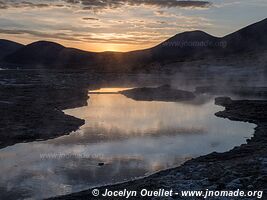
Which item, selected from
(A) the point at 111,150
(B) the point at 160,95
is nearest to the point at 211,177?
(A) the point at 111,150

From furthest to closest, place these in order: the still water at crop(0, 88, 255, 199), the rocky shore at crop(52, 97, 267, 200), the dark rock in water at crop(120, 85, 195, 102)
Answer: the dark rock in water at crop(120, 85, 195, 102)
the still water at crop(0, 88, 255, 199)
the rocky shore at crop(52, 97, 267, 200)

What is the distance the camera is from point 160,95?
6850 cm

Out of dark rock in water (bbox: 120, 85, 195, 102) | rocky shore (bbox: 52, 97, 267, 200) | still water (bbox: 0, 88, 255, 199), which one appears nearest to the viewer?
rocky shore (bbox: 52, 97, 267, 200)

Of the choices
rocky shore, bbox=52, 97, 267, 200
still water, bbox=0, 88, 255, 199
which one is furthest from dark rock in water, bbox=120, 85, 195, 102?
rocky shore, bbox=52, 97, 267, 200

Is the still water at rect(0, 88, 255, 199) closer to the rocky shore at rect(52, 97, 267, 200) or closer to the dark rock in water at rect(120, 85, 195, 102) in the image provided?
the rocky shore at rect(52, 97, 267, 200)

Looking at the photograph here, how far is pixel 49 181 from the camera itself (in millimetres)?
20781

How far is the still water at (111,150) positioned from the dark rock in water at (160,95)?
18425mm

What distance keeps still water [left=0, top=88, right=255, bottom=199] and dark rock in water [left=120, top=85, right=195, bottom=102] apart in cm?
1843

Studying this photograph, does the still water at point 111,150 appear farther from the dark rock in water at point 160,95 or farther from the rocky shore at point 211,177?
the dark rock in water at point 160,95

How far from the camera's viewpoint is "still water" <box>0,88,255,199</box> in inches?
822

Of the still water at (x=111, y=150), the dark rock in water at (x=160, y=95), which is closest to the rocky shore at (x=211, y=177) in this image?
the still water at (x=111, y=150)

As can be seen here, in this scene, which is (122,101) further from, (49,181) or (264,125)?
(49,181)

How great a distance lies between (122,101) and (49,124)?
25.9m

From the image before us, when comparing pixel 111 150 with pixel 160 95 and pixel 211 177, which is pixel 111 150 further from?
pixel 160 95
